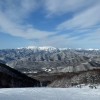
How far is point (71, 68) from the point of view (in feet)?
616

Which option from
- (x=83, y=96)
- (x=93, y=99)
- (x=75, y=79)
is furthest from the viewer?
(x=75, y=79)

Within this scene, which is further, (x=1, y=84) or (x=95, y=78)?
(x=1, y=84)

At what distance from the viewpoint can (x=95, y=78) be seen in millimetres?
55531

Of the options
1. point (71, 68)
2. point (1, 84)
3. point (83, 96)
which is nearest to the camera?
point (83, 96)

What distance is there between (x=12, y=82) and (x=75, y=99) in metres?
56.8

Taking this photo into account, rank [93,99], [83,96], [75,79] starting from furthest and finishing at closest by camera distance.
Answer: [75,79]
[83,96]
[93,99]

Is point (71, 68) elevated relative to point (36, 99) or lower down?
elevated

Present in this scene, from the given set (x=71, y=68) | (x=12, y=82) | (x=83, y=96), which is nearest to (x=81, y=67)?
(x=71, y=68)

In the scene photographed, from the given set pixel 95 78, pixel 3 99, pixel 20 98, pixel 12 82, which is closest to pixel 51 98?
pixel 20 98

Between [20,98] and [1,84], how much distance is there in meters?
51.1

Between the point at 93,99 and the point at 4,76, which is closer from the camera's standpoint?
the point at 93,99

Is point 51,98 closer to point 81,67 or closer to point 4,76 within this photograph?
point 4,76

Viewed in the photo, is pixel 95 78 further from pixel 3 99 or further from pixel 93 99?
pixel 3 99

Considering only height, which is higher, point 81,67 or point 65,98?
point 81,67
